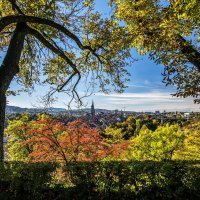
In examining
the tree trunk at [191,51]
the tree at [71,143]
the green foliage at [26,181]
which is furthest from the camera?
the tree at [71,143]

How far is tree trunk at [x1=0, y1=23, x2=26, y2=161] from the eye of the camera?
1064 centimetres

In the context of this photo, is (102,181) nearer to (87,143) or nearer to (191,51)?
(191,51)

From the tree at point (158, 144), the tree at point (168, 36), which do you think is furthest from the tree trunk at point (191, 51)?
the tree at point (158, 144)

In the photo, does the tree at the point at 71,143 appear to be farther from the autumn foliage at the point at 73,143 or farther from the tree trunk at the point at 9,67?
the tree trunk at the point at 9,67

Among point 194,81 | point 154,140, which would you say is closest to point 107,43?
point 194,81

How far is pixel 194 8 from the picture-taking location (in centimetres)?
711

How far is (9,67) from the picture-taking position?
11055mm

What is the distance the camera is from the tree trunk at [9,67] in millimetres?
10643

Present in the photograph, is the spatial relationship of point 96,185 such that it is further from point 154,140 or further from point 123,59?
point 154,140

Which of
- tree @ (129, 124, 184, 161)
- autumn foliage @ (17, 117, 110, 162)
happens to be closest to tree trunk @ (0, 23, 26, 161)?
autumn foliage @ (17, 117, 110, 162)

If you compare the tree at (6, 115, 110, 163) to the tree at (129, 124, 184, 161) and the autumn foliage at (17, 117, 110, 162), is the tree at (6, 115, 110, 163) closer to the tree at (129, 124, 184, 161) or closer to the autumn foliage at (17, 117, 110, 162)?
the autumn foliage at (17, 117, 110, 162)

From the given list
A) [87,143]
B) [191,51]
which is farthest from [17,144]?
[191,51]

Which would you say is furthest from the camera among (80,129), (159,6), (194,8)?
(80,129)

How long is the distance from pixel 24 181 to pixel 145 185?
3.36 metres
